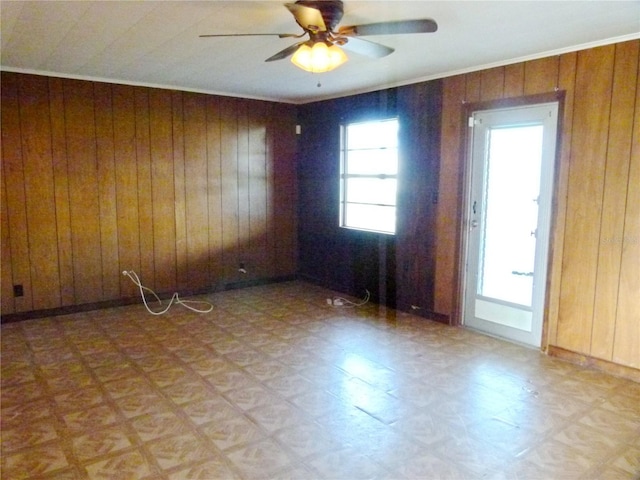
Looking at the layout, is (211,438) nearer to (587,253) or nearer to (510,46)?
(587,253)

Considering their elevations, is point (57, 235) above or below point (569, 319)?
above

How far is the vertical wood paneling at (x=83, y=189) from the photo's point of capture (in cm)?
447

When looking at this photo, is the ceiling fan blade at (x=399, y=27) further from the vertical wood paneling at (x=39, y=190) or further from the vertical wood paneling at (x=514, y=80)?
the vertical wood paneling at (x=39, y=190)

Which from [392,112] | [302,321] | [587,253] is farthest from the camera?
[392,112]

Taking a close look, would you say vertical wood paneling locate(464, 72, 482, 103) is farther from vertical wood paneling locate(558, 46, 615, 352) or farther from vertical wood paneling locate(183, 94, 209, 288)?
vertical wood paneling locate(183, 94, 209, 288)

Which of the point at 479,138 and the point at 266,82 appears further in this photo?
the point at 266,82

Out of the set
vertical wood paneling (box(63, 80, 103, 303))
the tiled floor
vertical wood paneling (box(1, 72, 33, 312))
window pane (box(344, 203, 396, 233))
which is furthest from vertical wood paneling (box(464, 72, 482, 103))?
vertical wood paneling (box(1, 72, 33, 312))

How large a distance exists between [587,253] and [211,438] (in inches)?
110

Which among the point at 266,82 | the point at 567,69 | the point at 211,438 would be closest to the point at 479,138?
the point at 567,69

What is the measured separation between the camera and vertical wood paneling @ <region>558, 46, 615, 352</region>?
3.20 meters

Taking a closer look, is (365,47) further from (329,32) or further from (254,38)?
(254,38)

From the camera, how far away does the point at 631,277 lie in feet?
10.3

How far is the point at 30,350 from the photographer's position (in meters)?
3.66

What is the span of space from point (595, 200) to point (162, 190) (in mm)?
4013
